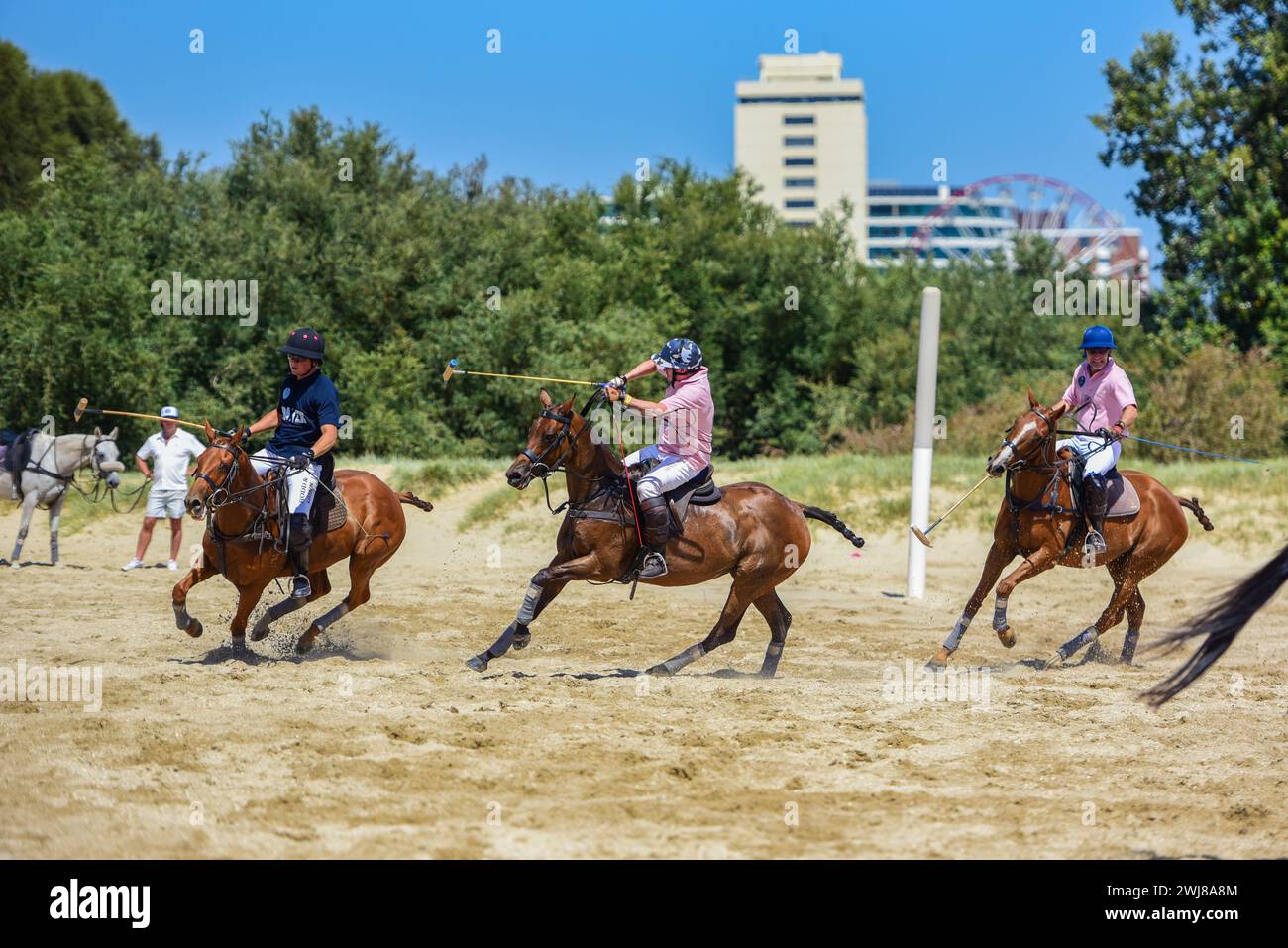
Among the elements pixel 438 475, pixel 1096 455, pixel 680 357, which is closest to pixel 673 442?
pixel 680 357

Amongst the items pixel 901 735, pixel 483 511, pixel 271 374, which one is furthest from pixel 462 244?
pixel 901 735

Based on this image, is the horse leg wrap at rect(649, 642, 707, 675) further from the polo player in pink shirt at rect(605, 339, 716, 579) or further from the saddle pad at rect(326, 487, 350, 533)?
the saddle pad at rect(326, 487, 350, 533)

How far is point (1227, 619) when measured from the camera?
20.7 ft

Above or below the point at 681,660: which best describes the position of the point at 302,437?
above

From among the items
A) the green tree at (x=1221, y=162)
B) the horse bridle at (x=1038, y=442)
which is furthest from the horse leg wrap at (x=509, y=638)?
the green tree at (x=1221, y=162)

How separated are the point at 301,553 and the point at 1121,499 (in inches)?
274

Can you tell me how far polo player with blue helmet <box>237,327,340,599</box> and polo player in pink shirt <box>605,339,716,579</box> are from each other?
7.97ft

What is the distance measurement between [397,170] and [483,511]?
29.4m

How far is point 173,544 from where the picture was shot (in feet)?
57.1

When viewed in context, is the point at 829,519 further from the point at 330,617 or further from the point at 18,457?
the point at 18,457

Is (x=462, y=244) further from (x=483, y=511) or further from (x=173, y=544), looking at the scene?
(x=173, y=544)

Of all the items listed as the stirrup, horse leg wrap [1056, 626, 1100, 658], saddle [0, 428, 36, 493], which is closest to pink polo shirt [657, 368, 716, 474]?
the stirrup

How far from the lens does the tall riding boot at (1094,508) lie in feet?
37.9

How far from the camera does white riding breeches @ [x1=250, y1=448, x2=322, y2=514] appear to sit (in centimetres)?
1043
